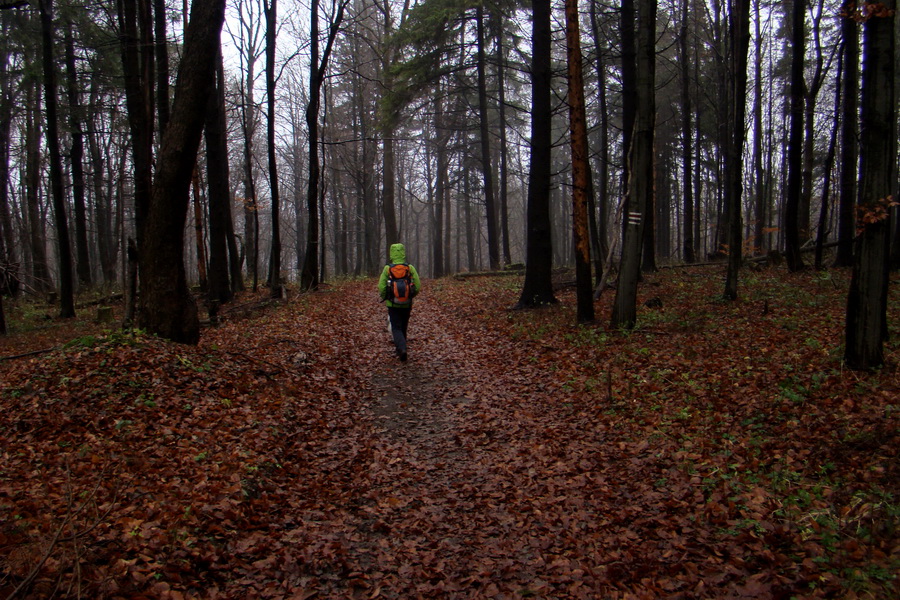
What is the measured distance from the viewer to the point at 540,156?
1269 centimetres

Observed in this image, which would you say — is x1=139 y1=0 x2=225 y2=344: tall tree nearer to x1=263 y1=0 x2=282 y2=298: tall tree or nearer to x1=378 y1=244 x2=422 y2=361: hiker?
x1=378 y1=244 x2=422 y2=361: hiker

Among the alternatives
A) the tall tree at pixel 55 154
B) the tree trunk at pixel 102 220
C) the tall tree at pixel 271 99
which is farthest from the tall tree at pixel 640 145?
the tree trunk at pixel 102 220

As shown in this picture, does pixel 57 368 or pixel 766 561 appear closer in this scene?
pixel 766 561

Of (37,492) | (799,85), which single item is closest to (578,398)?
(37,492)

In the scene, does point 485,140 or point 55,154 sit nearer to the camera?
point 55,154

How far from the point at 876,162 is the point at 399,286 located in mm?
7288

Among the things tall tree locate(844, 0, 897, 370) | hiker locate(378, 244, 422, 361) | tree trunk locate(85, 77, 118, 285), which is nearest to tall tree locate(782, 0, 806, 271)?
tall tree locate(844, 0, 897, 370)

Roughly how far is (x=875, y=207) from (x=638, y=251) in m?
4.24

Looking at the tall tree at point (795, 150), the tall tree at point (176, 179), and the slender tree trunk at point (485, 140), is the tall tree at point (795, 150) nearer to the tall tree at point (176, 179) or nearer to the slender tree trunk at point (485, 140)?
the slender tree trunk at point (485, 140)

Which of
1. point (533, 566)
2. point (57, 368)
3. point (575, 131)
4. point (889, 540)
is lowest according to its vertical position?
point (533, 566)

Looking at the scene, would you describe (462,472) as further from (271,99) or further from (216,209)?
(271,99)

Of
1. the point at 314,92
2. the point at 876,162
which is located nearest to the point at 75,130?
the point at 314,92

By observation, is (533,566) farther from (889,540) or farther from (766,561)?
(889,540)

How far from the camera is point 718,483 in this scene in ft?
15.8
